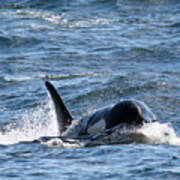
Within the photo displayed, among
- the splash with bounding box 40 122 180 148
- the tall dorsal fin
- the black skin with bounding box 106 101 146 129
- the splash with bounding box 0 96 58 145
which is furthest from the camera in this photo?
the splash with bounding box 0 96 58 145

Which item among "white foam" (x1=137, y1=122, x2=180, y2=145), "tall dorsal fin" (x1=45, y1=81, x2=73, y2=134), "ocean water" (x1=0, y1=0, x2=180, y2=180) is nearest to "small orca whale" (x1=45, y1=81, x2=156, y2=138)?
"tall dorsal fin" (x1=45, y1=81, x2=73, y2=134)

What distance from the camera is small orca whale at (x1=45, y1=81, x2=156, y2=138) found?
486 inches

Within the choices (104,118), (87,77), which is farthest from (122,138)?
(87,77)

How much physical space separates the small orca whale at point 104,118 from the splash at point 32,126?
63cm

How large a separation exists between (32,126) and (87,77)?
187 inches

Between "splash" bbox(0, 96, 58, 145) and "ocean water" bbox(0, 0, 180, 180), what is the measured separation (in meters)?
0.03

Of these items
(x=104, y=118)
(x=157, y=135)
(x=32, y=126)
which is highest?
(x=104, y=118)

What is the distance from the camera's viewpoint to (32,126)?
16.3 meters

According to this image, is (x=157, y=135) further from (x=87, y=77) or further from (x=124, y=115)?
(x=87, y=77)

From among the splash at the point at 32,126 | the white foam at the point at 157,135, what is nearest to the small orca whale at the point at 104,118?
the white foam at the point at 157,135

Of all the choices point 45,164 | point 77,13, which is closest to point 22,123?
point 45,164

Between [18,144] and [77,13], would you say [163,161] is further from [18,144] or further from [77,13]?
[77,13]

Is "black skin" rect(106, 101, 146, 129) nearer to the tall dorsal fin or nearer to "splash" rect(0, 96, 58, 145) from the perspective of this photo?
the tall dorsal fin

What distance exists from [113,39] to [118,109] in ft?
43.8
